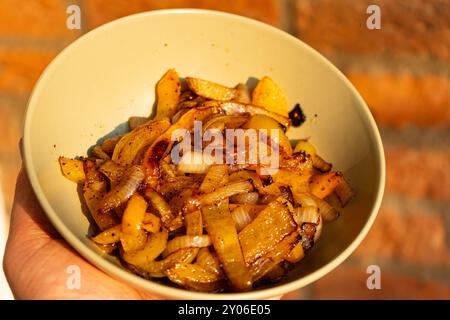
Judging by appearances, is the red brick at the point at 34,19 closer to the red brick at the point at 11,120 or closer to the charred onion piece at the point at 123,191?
the red brick at the point at 11,120

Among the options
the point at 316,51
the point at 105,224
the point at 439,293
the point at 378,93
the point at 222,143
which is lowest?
the point at 439,293

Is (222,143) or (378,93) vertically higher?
(378,93)

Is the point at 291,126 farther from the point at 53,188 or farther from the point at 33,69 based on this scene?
the point at 33,69

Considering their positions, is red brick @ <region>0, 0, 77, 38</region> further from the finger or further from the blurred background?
the finger

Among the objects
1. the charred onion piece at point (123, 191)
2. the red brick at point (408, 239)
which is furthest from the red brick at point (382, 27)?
the charred onion piece at point (123, 191)

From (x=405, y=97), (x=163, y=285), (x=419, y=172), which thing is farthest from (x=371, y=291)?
(x=163, y=285)

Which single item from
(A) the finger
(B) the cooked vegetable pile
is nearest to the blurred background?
(B) the cooked vegetable pile

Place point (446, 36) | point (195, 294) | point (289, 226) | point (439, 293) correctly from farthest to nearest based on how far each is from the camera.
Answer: point (439, 293), point (446, 36), point (289, 226), point (195, 294)

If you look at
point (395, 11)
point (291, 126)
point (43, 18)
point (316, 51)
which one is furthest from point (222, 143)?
point (43, 18)

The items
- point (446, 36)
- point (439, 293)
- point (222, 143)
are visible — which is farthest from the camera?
point (439, 293)

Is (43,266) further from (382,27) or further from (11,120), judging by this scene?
(382,27)
